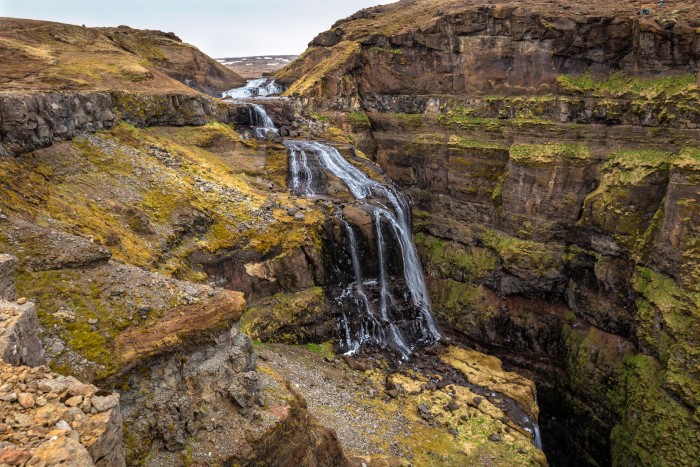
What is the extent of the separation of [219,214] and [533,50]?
86.3 ft

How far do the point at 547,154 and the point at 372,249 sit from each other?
44.8 feet

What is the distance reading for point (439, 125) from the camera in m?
36.2

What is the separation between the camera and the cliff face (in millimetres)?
22750

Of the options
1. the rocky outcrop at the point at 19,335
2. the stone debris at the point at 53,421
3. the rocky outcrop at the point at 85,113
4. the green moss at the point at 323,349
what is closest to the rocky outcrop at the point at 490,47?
the rocky outcrop at the point at 85,113

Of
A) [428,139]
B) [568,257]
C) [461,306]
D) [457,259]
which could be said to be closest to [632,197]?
[568,257]

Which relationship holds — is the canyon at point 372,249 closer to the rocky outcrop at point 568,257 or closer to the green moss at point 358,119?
the rocky outcrop at point 568,257

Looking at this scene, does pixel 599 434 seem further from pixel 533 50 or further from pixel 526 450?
pixel 533 50

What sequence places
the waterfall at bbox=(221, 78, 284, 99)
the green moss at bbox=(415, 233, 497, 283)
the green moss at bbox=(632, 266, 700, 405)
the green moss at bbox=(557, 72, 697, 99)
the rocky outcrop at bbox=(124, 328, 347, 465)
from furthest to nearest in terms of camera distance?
the waterfall at bbox=(221, 78, 284, 99) → the green moss at bbox=(415, 233, 497, 283) → the green moss at bbox=(557, 72, 697, 99) → the green moss at bbox=(632, 266, 700, 405) → the rocky outcrop at bbox=(124, 328, 347, 465)

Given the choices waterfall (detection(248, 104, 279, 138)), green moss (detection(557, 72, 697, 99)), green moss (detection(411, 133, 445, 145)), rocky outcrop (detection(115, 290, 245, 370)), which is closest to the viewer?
rocky outcrop (detection(115, 290, 245, 370))

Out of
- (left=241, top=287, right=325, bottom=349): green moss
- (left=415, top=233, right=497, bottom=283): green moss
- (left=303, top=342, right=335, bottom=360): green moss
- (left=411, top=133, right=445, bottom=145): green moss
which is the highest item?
(left=411, top=133, right=445, bottom=145): green moss

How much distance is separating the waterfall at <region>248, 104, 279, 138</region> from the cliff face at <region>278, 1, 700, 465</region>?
5.66 m

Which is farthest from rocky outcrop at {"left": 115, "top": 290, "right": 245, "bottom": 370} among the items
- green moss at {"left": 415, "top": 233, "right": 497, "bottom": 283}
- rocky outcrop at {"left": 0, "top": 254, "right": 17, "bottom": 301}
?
green moss at {"left": 415, "top": 233, "right": 497, "bottom": 283}

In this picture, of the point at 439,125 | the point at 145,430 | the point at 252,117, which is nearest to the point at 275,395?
the point at 145,430

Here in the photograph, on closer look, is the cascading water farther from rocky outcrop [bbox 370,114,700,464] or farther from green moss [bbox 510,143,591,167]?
green moss [bbox 510,143,591,167]
